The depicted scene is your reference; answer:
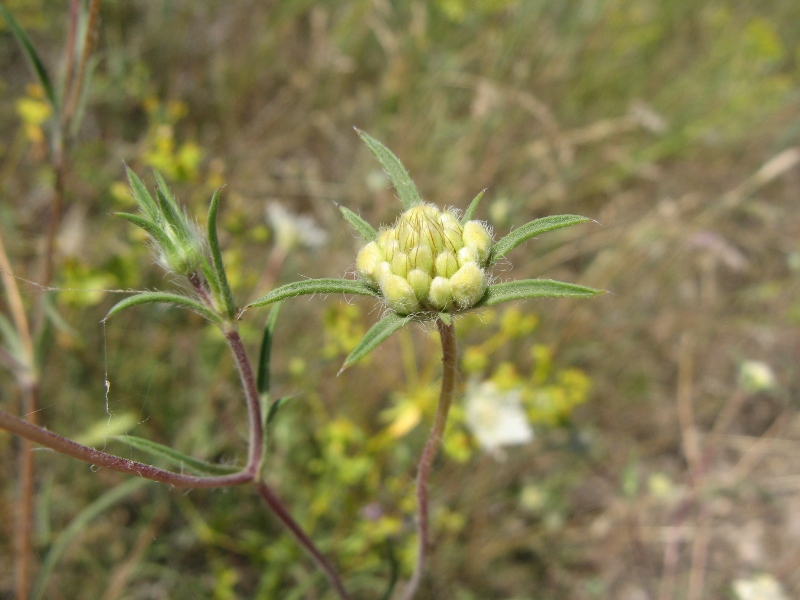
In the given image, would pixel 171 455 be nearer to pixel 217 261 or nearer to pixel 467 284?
pixel 217 261

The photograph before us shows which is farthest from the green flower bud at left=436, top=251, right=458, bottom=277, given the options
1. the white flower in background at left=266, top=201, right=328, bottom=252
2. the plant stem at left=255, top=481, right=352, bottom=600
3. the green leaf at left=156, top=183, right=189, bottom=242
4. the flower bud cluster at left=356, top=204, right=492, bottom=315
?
the white flower in background at left=266, top=201, right=328, bottom=252

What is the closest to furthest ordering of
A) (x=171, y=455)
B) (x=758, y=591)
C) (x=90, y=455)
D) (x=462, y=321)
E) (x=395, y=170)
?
(x=90, y=455)
(x=171, y=455)
(x=395, y=170)
(x=462, y=321)
(x=758, y=591)

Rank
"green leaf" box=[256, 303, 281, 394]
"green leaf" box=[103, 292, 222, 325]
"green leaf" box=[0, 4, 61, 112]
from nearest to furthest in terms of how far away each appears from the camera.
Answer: "green leaf" box=[103, 292, 222, 325], "green leaf" box=[256, 303, 281, 394], "green leaf" box=[0, 4, 61, 112]

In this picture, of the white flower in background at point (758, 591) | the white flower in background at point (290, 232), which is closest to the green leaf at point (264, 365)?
the white flower in background at point (290, 232)

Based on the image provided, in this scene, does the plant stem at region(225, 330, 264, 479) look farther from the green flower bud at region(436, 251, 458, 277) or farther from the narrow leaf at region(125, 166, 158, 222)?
the green flower bud at region(436, 251, 458, 277)

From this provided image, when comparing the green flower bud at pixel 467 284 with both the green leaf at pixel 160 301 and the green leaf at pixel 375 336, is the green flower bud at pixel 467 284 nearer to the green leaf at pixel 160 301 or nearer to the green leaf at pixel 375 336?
the green leaf at pixel 375 336

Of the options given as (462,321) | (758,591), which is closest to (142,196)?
(462,321)

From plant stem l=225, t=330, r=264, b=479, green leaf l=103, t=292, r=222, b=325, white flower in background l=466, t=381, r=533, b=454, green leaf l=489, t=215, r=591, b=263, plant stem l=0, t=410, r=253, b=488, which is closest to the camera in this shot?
plant stem l=0, t=410, r=253, b=488

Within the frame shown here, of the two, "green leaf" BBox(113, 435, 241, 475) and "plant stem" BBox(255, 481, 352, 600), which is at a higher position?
"green leaf" BBox(113, 435, 241, 475)
